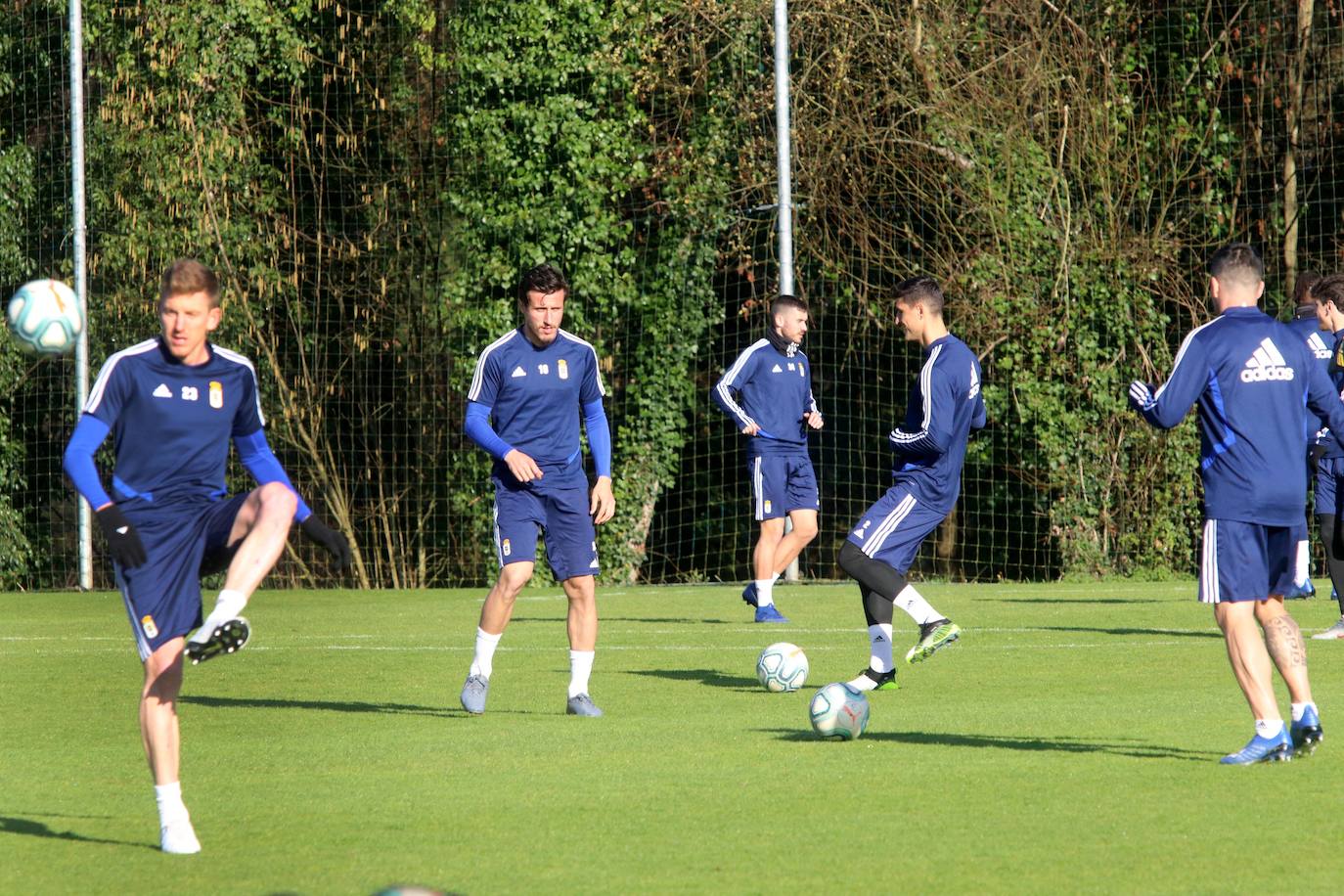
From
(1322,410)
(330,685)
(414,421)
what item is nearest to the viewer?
(1322,410)

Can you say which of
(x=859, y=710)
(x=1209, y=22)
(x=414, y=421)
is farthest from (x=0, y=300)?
(x=859, y=710)

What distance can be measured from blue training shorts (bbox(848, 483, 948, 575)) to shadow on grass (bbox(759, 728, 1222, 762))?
1.31 metres

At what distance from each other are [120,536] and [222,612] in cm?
40

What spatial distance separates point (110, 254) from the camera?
20.1m

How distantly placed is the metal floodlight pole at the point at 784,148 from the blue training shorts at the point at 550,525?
31.1 ft


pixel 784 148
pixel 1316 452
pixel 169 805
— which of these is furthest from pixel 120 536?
pixel 784 148

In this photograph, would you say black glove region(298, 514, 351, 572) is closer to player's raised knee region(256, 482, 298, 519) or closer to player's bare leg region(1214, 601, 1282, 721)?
player's raised knee region(256, 482, 298, 519)

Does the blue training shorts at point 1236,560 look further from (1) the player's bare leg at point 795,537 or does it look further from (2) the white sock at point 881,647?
(1) the player's bare leg at point 795,537

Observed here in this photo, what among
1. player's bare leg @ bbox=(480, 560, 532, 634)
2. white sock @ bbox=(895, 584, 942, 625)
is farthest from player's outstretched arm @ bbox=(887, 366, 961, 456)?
player's bare leg @ bbox=(480, 560, 532, 634)

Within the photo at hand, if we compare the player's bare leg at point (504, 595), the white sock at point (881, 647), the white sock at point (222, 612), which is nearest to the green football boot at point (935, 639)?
the white sock at point (881, 647)

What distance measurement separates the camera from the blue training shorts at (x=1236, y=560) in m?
6.71

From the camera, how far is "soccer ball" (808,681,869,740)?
7.56 m

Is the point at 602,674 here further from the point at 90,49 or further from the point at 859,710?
the point at 90,49

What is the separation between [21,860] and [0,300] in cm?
1664
